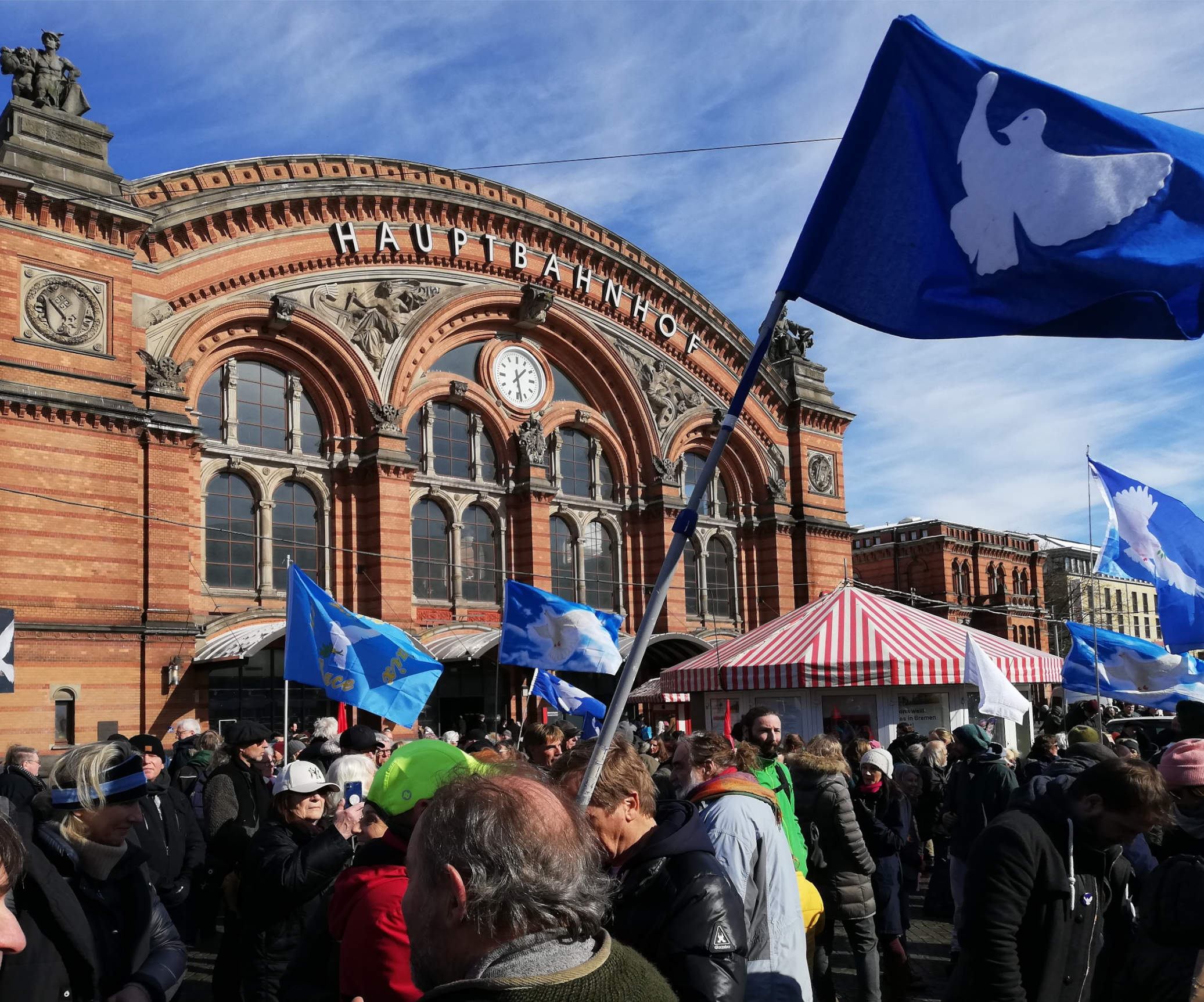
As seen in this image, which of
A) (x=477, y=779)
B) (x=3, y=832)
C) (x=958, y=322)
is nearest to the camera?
(x=477, y=779)

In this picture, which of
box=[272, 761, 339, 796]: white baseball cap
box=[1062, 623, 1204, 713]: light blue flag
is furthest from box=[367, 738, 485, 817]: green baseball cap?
box=[1062, 623, 1204, 713]: light blue flag

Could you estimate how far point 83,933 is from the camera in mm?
3660

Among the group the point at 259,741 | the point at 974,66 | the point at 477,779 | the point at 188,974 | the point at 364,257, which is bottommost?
the point at 188,974

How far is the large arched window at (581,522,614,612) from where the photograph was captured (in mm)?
28172

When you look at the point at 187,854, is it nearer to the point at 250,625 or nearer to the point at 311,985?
the point at 311,985

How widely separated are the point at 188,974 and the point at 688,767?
5538 mm

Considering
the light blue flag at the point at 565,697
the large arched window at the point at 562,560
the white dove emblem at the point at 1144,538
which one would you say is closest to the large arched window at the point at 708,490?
the large arched window at the point at 562,560

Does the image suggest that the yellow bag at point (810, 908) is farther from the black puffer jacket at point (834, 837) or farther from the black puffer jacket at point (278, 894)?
the black puffer jacket at point (278, 894)

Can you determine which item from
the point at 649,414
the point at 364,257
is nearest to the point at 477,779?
the point at 364,257

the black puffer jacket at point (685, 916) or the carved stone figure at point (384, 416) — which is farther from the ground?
the carved stone figure at point (384, 416)

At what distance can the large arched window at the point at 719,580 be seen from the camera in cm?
3078

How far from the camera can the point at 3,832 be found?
3049mm

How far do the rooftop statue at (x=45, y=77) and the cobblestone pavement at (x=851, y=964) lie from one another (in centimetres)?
1641

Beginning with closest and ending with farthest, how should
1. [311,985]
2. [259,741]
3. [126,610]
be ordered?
1. [311,985]
2. [259,741]
3. [126,610]
